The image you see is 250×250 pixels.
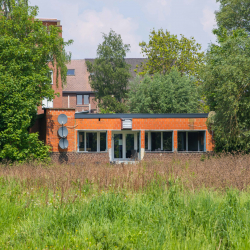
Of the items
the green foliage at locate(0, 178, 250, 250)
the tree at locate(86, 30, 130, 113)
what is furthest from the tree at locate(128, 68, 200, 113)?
the green foliage at locate(0, 178, 250, 250)

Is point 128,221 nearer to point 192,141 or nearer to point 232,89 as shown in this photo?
point 232,89

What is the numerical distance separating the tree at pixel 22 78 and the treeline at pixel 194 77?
34.6 feet

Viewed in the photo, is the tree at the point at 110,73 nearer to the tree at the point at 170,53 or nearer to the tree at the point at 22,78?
the tree at the point at 170,53

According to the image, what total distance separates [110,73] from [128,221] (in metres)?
33.6

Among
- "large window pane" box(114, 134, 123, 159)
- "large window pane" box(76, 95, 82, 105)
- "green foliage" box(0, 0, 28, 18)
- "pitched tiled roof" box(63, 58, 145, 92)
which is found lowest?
"large window pane" box(114, 134, 123, 159)

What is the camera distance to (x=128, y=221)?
5.75 m

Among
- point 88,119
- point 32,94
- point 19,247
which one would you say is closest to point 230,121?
point 88,119

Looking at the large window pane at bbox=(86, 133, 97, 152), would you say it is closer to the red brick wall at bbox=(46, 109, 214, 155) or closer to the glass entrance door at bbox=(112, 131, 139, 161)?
the red brick wall at bbox=(46, 109, 214, 155)

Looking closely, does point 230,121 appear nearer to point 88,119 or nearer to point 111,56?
point 88,119

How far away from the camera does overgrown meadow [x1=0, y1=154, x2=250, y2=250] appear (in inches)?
202

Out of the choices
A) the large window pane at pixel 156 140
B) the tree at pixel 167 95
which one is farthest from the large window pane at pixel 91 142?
the tree at pixel 167 95

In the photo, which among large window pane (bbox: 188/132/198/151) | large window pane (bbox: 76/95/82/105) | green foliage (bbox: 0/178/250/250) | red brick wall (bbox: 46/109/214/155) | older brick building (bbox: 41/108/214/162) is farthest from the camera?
large window pane (bbox: 76/95/82/105)

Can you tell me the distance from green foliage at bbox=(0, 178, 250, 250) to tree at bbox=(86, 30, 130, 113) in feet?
103

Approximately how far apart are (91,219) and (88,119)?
57.7ft
